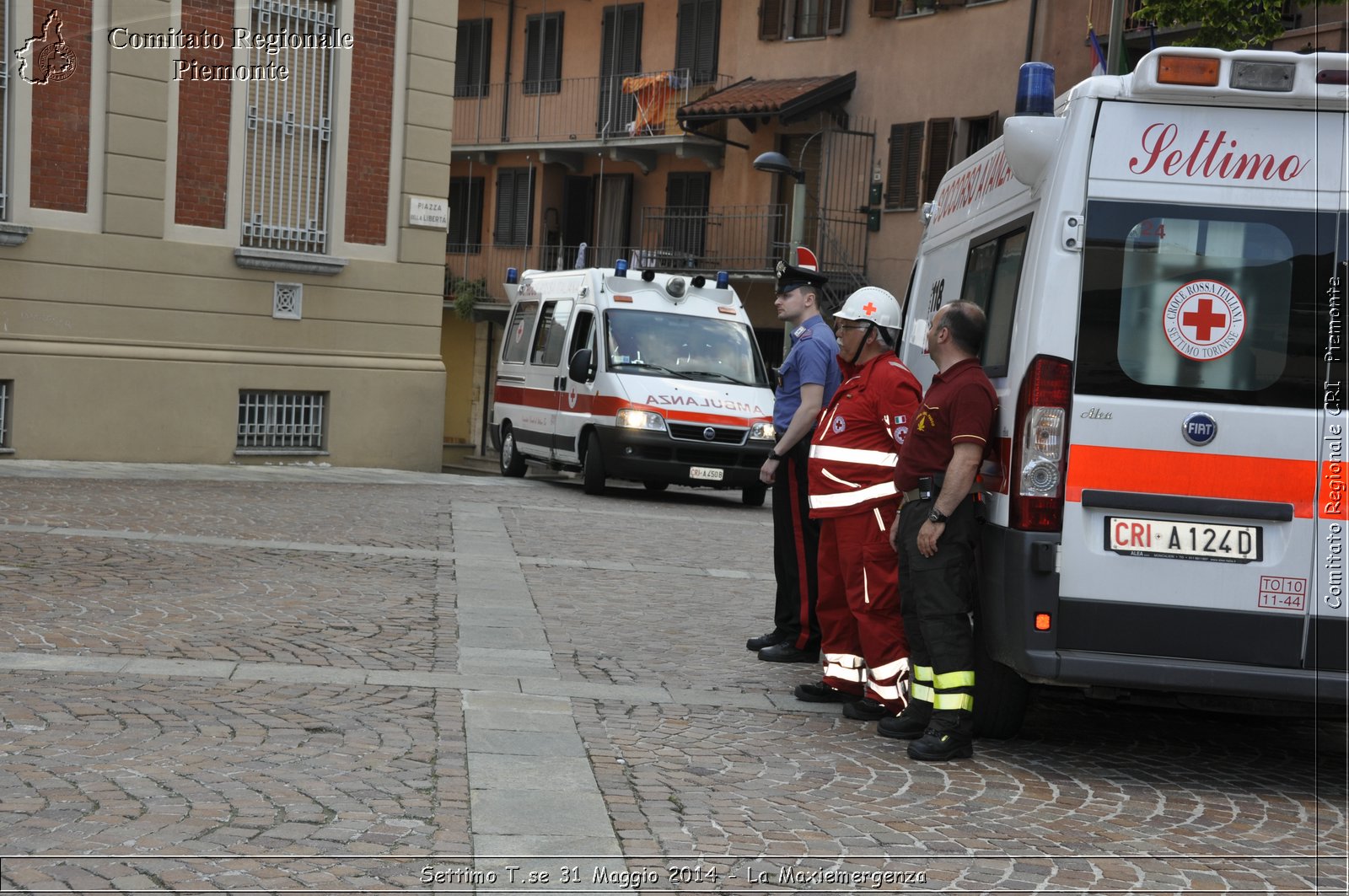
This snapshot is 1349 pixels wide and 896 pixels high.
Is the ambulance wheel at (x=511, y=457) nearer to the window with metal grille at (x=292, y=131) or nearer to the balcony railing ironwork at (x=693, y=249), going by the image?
the window with metal grille at (x=292, y=131)

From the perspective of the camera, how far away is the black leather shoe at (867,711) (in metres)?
6.93

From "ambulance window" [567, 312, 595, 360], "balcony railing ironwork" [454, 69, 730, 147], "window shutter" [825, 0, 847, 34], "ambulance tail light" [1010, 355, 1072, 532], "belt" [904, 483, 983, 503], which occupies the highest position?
"window shutter" [825, 0, 847, 34]

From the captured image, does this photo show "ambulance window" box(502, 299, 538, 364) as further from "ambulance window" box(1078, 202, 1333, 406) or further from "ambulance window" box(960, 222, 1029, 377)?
"ambulance window" box(1078, 202, 1333, 406)

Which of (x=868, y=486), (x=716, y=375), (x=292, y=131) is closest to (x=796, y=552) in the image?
(x=868, y=486)

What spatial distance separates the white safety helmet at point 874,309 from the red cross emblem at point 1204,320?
138cm

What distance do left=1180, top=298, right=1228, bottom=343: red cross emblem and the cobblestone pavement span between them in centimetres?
169

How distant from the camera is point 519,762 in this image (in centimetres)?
562

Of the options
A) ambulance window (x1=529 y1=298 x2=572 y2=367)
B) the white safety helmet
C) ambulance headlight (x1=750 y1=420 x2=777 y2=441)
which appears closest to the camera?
the white safety helmet

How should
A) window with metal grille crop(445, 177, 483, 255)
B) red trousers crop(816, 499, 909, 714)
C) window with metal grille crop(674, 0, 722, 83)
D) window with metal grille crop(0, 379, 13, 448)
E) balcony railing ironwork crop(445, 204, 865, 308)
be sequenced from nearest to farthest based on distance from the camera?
1. red trousers crop(816, 499, 909, 714)
2. window with metal grille crop(0, 379, 13, 448)
3. balcony railing ironwork crop(445, 204, 865, 308)
4. window with metal grille crop(674, 0, 722, 83)
5. window with metal grille crop(445, 177, 483, 255)

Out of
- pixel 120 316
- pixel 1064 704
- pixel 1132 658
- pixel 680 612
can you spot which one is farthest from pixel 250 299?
pixel 1132 658

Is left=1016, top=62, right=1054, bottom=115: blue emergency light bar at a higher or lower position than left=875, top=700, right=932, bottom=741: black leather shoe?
higher

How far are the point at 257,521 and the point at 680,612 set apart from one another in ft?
14.2

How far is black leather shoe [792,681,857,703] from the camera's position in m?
7.25

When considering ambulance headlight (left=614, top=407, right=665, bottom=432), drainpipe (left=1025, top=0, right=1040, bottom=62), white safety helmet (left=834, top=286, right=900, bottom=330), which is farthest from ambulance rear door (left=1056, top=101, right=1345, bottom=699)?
drainpipe (left=1025, top=0, right=1040, bottom=62)
